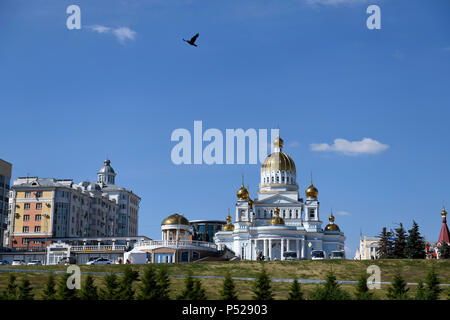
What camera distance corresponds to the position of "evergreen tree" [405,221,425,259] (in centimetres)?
7700

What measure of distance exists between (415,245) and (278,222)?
26.0m

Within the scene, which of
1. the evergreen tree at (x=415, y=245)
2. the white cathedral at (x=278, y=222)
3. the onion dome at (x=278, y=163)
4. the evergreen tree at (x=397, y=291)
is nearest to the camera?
the evergreen tree at (x=397, y=291)

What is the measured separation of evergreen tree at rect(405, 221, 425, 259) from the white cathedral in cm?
2232

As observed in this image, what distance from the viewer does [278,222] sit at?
3907 inches

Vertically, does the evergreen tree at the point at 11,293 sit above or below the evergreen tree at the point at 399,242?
below

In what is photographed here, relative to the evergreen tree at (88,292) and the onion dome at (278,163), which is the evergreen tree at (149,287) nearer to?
the evergreen tree at (88,292)

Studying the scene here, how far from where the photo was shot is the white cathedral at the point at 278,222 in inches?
3898

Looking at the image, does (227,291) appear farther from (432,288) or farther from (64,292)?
(432,288)

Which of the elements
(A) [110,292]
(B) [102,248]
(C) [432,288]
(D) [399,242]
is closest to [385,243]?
(D) [399,242]

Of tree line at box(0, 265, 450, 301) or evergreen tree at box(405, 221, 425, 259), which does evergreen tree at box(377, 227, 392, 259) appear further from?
tree line at box(0, 265, 450, 301)

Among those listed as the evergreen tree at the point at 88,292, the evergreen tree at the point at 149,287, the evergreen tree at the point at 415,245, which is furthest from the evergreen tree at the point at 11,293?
the evergreen tree at the point at 415,245

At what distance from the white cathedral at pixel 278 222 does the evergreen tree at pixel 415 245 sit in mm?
22321
